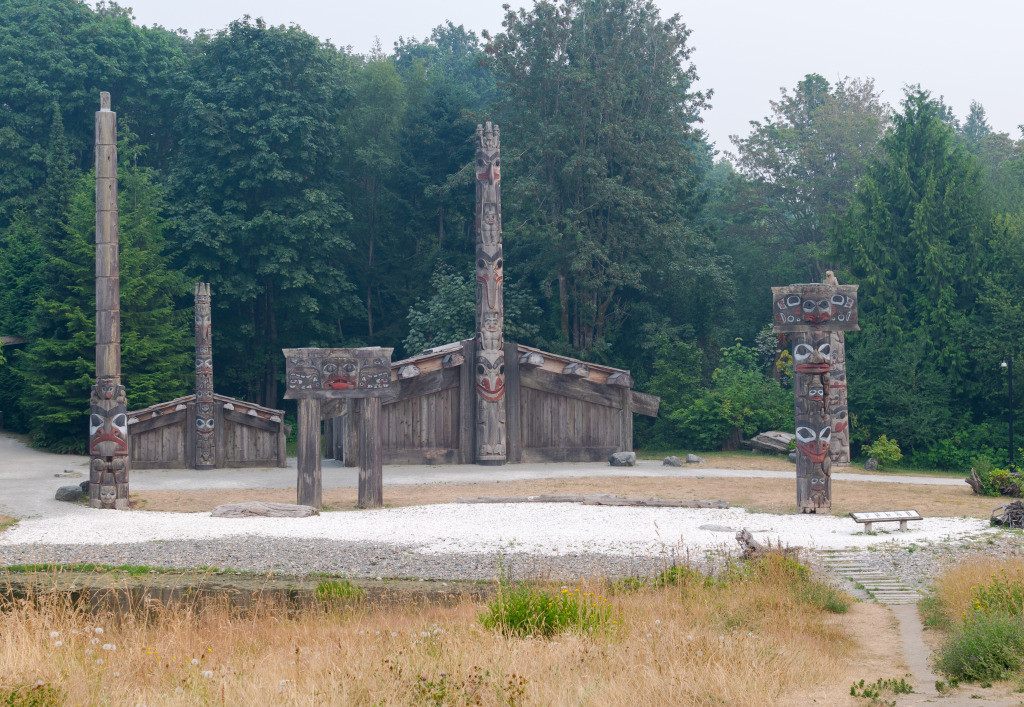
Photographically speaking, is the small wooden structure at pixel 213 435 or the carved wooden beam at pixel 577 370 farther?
the carved wooden beam at pixel 577 370

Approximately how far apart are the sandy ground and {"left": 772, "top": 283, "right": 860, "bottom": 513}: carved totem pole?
1.96ft

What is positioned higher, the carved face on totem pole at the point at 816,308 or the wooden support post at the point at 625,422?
the carved face on totem pole at the point at 816,308

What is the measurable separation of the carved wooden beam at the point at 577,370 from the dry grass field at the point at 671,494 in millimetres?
4480

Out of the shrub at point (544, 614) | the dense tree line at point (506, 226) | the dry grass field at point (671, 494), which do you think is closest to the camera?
the shrub at point (544, 614)

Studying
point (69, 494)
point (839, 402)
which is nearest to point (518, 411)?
point (839, 402)

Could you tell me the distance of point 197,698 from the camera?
6480 mm

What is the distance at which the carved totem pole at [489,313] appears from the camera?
84.5ft

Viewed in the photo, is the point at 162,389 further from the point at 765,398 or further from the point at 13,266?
the point at 765,398

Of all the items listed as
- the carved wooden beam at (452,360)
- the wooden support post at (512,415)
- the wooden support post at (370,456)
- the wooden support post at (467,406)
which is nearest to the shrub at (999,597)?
the wooden support post at (370,456)

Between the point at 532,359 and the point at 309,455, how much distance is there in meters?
9.57

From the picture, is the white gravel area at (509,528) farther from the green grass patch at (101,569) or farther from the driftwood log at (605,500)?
the green grass patch at (101,569)

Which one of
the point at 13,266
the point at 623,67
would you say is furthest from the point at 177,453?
the point at 623,67

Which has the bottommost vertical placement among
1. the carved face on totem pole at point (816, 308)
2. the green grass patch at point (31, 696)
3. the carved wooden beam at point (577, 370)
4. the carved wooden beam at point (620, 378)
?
the green grass patch at point (31, 696)

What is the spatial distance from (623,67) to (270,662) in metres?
29.3
